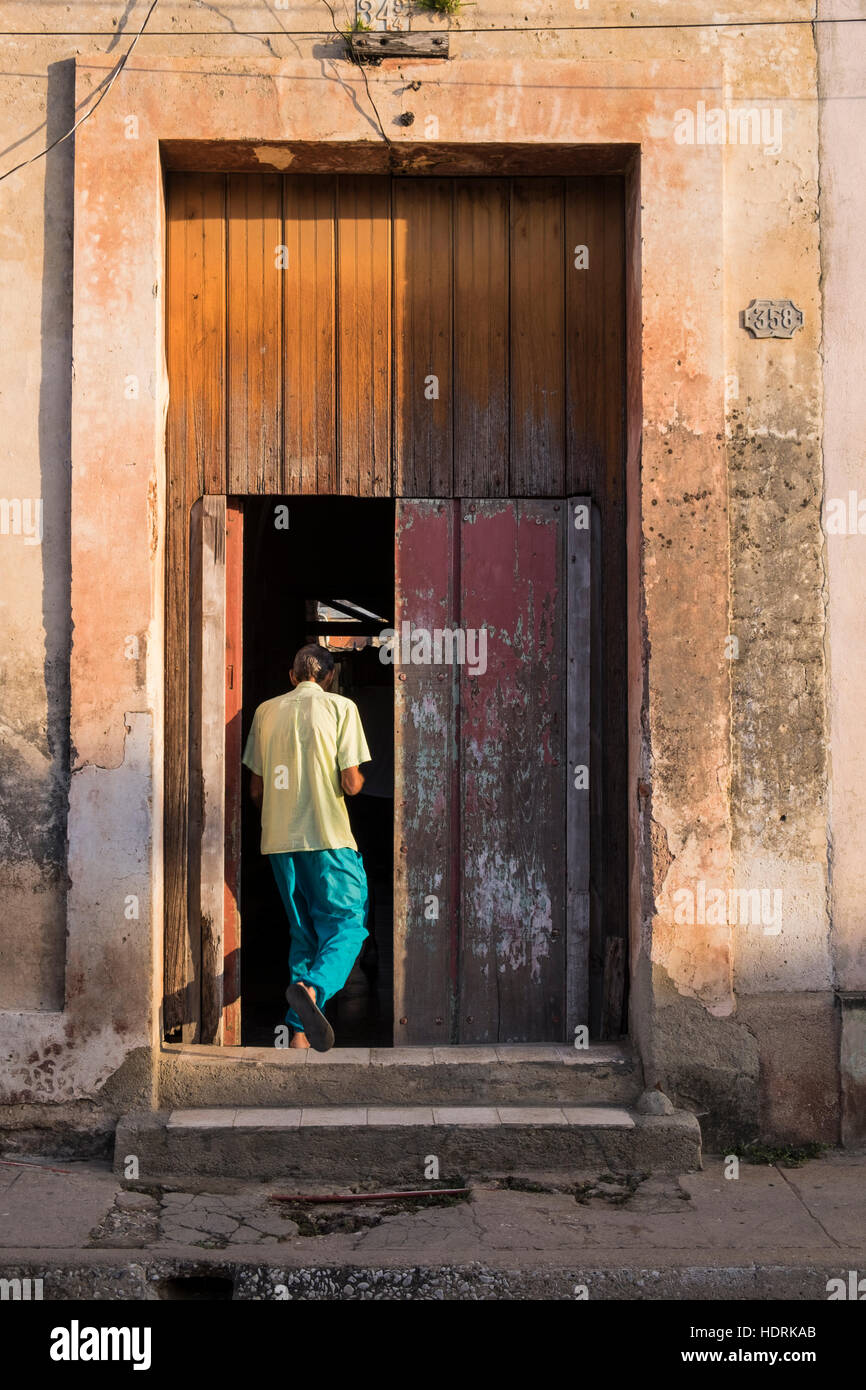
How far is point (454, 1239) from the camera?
4.05 m

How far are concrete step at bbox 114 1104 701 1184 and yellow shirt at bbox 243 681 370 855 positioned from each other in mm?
1197

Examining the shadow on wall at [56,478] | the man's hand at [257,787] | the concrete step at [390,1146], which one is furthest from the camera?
the man's hand at [257,787]

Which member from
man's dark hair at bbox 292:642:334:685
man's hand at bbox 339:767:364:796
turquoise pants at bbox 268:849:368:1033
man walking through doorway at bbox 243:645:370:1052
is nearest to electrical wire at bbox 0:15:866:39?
man's dark hair at bbox 292:642:334:685

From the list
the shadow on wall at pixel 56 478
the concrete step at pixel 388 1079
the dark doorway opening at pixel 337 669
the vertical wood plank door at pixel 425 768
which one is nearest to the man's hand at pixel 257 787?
the vertical wood plank door at pixel 425 768

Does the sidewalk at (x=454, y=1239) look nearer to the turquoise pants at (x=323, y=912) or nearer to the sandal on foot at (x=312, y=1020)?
the sandal on foot at (x=312, y=1020)

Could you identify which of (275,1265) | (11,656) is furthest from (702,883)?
A: (11,656)

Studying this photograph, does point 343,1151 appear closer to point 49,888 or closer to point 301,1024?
point 301,1024

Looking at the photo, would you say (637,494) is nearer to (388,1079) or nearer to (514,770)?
(514,770)

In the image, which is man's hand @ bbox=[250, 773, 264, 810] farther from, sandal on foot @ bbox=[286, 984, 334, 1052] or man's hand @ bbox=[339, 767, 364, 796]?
sandal on foot @ bbox=[286, 984, 334, 1052]

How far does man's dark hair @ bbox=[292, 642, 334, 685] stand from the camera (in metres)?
5.61

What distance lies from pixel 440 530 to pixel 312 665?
893 mm

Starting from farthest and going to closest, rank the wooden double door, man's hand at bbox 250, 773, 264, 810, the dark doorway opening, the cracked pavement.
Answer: the dark doorway opening → man's hand at bbox 250, 773, 264, 810 → the wooden double door → the cracked pavement

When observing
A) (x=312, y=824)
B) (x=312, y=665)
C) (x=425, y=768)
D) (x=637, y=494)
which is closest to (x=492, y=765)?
(x=425, y=768)

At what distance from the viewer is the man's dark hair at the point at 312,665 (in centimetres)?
561
